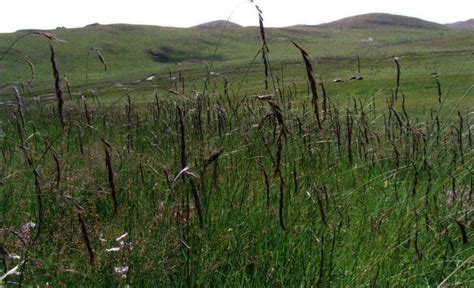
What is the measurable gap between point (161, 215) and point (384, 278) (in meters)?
1.29

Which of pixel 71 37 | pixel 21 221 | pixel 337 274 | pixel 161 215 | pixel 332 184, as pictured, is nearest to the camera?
pixel 337 274

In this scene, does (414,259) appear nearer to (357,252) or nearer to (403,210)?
(357,252)

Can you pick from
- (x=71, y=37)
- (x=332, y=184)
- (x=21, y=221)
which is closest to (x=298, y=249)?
(x=332, y=184)

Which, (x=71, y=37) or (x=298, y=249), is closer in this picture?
(x=298, y=249)

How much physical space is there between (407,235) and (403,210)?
52 centimetres

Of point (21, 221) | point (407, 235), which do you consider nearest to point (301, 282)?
point (407, 235)

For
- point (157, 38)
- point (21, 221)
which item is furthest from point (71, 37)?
point (21, 221)

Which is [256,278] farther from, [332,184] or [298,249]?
[332,184]

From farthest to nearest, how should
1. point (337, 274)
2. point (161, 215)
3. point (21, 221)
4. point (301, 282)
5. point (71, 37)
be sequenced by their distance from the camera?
1. point (71, 37)
2. point (21, 221)
3. point (161, 215)
4. point (337, 274)
5. point (301, 282)

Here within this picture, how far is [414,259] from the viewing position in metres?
2.88

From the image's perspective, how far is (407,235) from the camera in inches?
116

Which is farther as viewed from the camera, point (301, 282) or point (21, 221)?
point (21, 221)

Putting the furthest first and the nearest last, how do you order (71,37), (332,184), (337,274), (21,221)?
(71,37)
(332,184)
(21,221)
(337,274)

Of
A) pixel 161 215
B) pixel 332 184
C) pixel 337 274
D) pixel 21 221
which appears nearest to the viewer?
pixel 337 274
